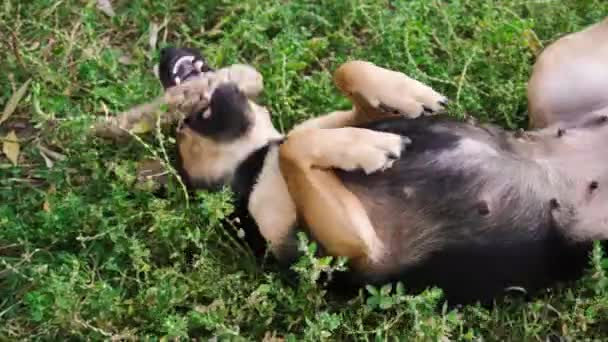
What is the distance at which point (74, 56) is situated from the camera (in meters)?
4.38

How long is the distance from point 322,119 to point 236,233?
0.68 meters

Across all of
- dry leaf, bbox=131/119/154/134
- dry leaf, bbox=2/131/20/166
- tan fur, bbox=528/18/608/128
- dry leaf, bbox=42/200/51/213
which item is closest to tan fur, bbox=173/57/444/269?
dry leaf, bbox=131/119/154/134

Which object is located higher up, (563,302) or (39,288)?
(563,302)

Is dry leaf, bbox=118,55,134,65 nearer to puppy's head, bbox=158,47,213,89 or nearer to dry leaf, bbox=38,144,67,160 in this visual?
puppy's head, bbox=158,47,213,89

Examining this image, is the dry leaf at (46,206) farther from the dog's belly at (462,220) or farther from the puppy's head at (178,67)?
the dog's belly at (462,220)

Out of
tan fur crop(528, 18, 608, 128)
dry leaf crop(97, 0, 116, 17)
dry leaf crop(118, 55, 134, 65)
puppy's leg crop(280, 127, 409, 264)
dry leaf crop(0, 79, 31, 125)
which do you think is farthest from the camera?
dry leaf crop(97, 0, 116, 17)

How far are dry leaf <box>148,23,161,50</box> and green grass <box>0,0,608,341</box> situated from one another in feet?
0.13

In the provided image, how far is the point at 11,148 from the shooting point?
4.09 metres

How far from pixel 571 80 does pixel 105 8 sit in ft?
8.02

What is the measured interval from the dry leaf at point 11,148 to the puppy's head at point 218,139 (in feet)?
3.10

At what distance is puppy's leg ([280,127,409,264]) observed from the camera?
3211 millimetres

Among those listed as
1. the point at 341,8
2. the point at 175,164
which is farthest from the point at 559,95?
the point at 175,164

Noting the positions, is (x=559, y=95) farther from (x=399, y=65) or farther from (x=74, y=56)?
(x=74, y=56)

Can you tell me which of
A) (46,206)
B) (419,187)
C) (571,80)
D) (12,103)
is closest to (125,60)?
(12,103)
